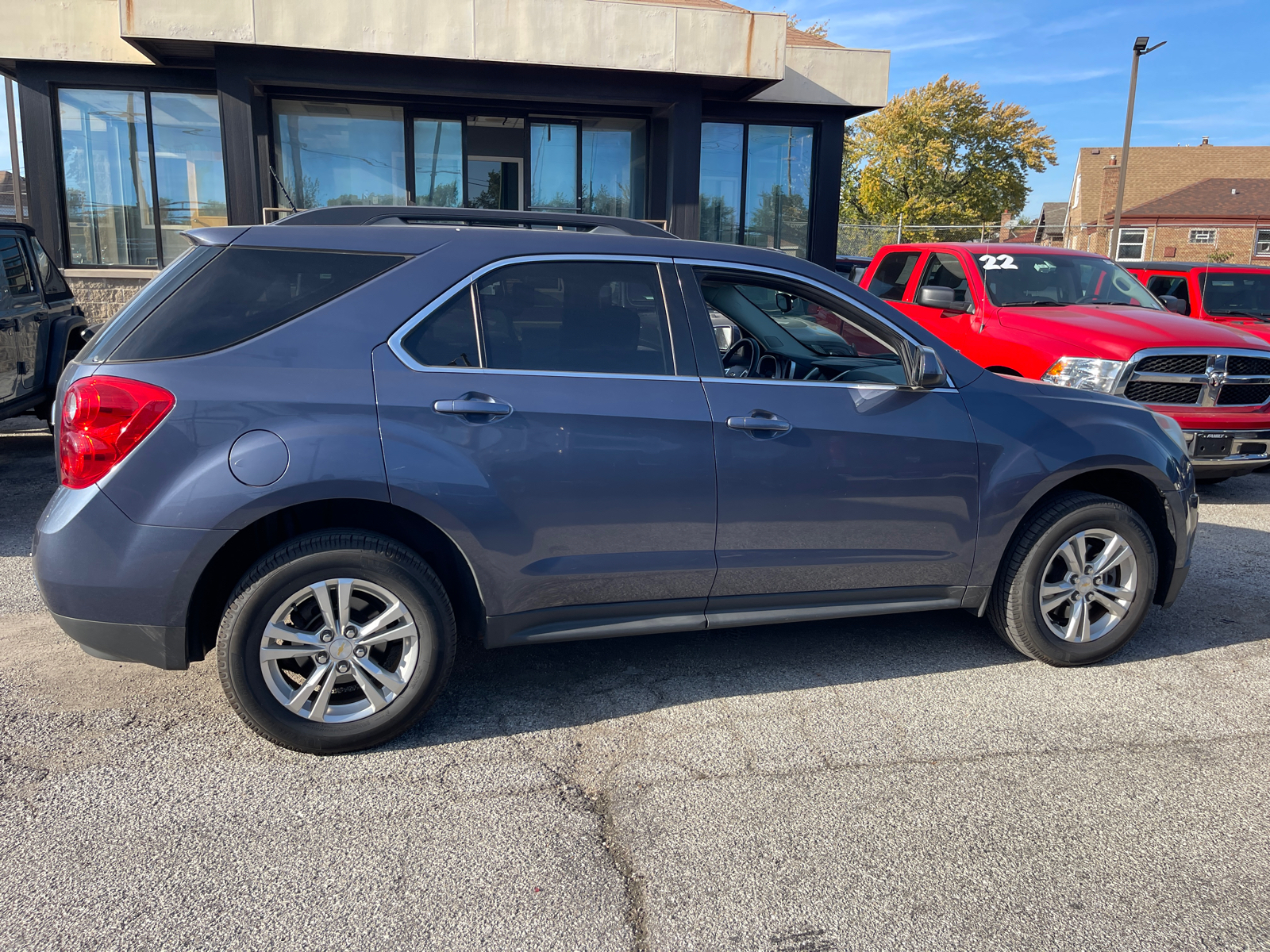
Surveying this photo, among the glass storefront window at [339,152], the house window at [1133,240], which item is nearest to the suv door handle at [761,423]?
the glass storefront window at [339,152]

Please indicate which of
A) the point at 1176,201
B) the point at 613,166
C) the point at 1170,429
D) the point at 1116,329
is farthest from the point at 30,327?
the point at 1176,201

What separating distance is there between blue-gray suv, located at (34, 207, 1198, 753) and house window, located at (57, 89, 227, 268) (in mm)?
13732

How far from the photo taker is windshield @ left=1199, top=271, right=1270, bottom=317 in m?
10.7

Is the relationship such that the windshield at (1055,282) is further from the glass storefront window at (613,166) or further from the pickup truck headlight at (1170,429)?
the glass storefront window at (613,166)

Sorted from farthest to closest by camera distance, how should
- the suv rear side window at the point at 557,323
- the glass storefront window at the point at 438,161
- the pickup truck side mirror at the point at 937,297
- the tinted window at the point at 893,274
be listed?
the glass storefront window at the point at 438,161
the tinted window at the point at 893,274
the pickup truck side mirror at the point at 937,297
the suv rear side window at the point at 557,323

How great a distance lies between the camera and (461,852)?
111 inches

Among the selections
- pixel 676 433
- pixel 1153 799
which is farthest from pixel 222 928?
pixel 1153 799

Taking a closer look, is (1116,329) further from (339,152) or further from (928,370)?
(339,152)

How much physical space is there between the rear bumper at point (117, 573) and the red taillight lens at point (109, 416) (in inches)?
4.3

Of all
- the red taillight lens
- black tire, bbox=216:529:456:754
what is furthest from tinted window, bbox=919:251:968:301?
the red taillight lens

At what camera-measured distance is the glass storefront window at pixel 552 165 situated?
647 inches

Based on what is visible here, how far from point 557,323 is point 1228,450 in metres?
6.25

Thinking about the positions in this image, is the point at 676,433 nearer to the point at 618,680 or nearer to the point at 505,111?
the point at 618,680

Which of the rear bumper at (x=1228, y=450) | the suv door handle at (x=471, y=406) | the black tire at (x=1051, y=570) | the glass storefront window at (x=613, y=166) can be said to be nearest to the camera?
the suv door handle at (x=471, y=406)
